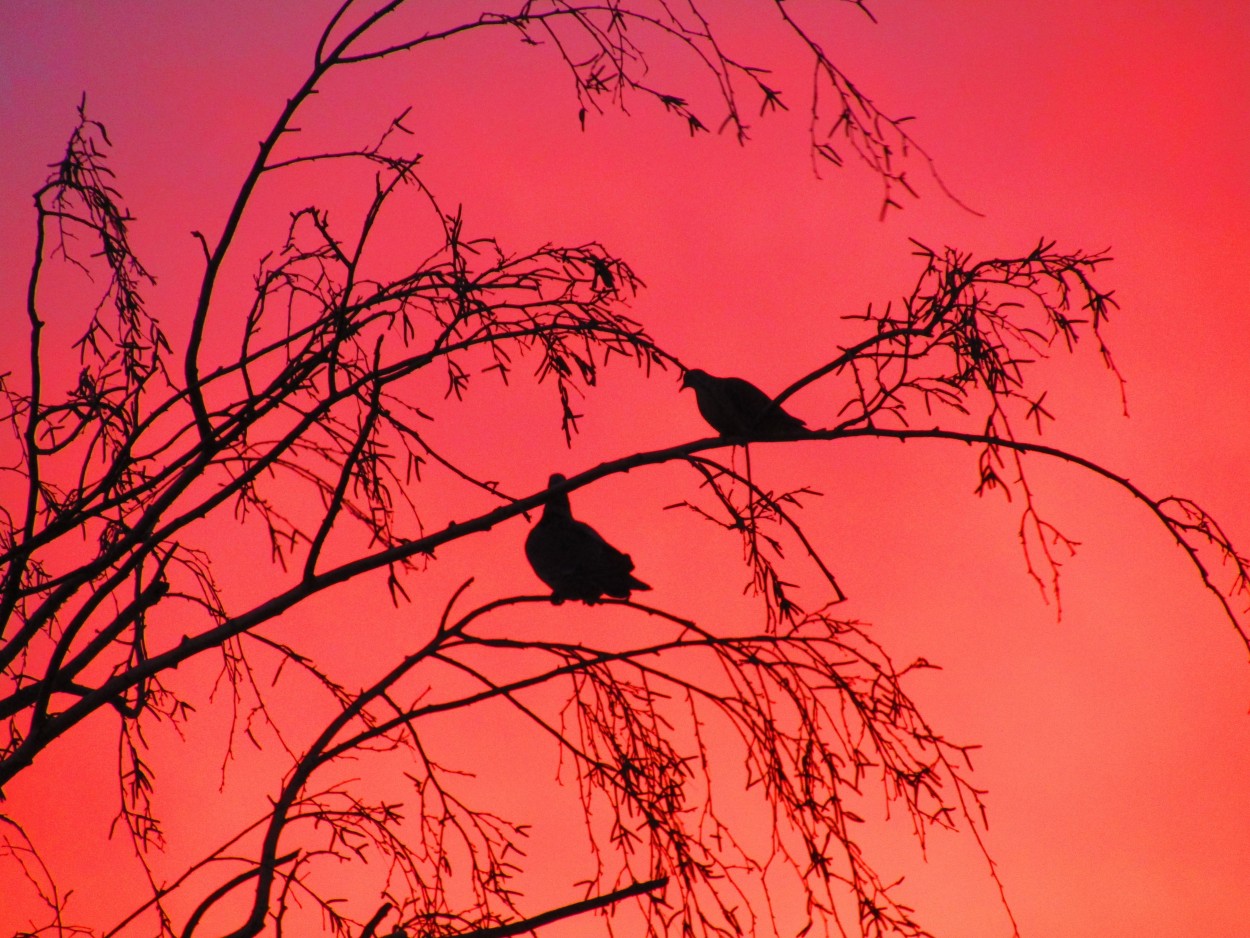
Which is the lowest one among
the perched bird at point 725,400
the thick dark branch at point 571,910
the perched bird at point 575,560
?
the thick dark branch at point 571,910

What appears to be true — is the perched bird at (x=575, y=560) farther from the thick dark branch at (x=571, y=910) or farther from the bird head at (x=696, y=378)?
the thick dark branch at (x=571, y=910)

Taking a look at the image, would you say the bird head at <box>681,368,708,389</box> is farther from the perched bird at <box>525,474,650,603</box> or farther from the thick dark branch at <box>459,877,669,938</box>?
the thick dark branch at <box>459,877,669,938</box>

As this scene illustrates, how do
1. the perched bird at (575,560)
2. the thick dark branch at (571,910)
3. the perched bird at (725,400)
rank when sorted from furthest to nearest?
the perched bird at (725,400) → the perched bird at (575,560) → the thick dark branch at (571,910)

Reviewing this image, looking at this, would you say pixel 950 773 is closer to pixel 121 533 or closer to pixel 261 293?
pixel 261 293

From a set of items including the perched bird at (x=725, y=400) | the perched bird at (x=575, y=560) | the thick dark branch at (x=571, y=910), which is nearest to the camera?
the thick dark branch at (x=571, y=910)

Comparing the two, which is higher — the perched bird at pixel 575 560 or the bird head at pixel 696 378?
the bird head at pixel 696 378

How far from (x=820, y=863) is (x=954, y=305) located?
4.93 ft

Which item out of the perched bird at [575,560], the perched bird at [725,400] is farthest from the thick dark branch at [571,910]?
the perched bird at [725,400]

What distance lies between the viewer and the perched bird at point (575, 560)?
5766 millimetres

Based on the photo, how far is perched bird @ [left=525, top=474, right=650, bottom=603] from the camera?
577 centimetres

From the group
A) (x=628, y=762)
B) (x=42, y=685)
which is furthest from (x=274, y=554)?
(x=628, y=762)

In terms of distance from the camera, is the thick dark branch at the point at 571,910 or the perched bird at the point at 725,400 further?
the perched bird at the point at 725,400

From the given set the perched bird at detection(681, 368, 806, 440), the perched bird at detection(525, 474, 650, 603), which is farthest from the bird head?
the perched bird at detection(525, 474, 650, 603)

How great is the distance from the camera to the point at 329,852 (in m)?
3.96
